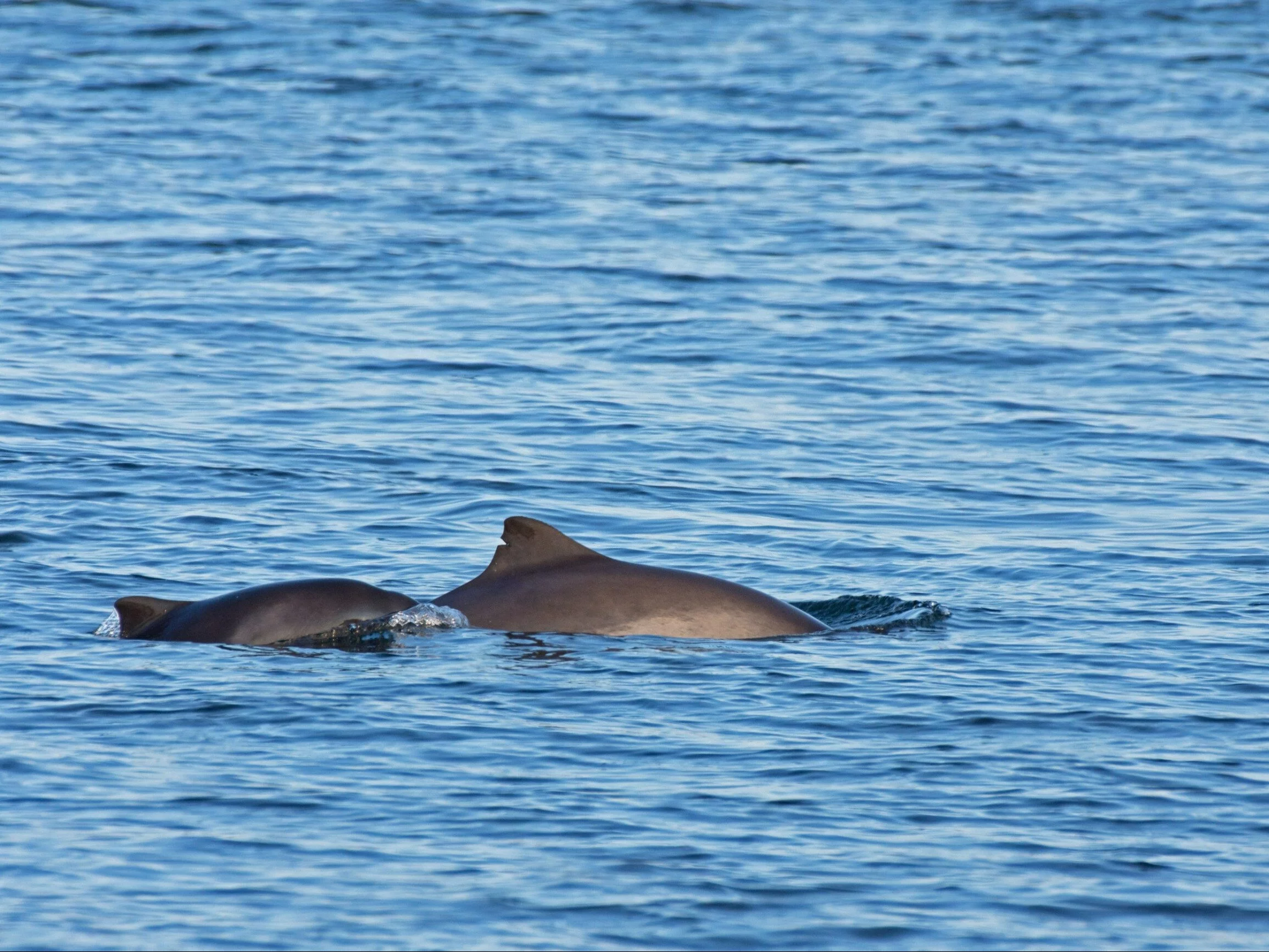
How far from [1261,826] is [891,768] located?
206 cm

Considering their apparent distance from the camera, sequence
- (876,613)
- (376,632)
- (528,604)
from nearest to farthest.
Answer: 1. (376,632)
2. (528,604)
3. (876,613)

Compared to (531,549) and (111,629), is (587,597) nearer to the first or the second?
(531,549)

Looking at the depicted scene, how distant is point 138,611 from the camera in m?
14.3

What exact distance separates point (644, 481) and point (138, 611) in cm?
733

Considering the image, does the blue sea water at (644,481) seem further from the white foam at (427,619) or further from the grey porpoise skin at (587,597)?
the grey porpoise skin at (587,597)

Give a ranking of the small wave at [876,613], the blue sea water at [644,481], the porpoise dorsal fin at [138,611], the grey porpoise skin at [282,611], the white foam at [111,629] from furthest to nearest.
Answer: the small wave at [876,613]
the white foam at [111,629]
the porpoise dorsal fin at [138,611]
the grey porpoise skin at [282,611]
the blue sea water at [644,481]

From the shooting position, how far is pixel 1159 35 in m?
53.2

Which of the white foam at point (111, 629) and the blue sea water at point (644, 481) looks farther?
the white foam at point (111, 629)

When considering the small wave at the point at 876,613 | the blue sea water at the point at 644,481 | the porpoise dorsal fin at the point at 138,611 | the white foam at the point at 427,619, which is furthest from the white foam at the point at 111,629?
the small wave at the point at 876,613

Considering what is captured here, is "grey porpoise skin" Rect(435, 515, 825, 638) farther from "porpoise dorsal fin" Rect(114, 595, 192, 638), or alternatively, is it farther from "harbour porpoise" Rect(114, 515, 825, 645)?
"porpoise dorsal fin" Rect(114, 595, 192, 638)

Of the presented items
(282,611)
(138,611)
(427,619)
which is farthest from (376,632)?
(138,611)

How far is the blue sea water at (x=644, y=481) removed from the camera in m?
10.6

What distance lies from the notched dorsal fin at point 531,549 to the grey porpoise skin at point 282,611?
759mm

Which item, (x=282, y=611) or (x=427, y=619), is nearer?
(x=282, y=611)
